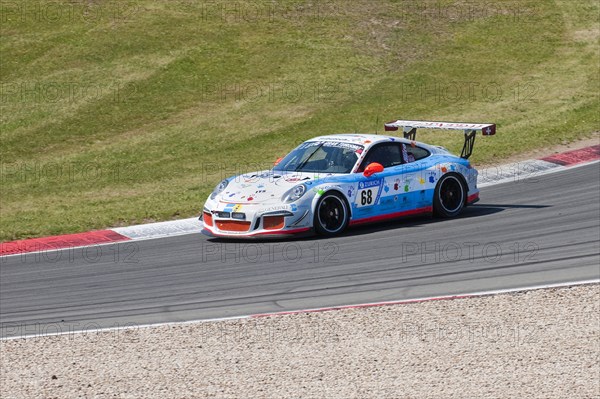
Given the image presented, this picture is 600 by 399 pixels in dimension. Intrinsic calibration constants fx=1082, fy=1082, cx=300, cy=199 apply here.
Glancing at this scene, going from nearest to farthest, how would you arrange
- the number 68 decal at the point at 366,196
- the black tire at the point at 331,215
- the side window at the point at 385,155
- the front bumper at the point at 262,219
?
the front bumper at the point at 262,219, the black tire at the point at 331,215, the number 68 decal at the point at 366,196, the side window at the point at 385,155

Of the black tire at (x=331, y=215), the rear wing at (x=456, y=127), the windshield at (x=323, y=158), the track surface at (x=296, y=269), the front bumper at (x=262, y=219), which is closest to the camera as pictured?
the track surface at (x=296, y=269)

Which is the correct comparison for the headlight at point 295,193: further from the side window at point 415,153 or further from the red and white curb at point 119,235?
the red and white curb at point 119,235

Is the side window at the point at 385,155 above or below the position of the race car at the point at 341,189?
above

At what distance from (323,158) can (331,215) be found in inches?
41.1

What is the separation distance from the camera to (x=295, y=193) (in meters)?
14.4

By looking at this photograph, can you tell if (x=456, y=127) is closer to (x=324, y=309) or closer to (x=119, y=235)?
(x=119, y=235)

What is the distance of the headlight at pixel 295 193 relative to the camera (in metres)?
14.4

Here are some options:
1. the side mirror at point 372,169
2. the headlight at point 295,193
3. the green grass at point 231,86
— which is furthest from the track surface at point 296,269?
the green grass at point 231,86

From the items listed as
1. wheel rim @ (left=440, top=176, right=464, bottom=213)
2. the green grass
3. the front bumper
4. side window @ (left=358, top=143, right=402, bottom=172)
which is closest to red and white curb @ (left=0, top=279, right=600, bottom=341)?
the front bumper

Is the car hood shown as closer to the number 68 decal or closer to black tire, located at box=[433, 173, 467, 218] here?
the number 68 decal

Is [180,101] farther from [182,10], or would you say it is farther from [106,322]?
[106,322]

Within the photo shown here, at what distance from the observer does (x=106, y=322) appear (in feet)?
36.7

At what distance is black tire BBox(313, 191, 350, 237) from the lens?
47.6 feet

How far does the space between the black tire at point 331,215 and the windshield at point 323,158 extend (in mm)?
551
